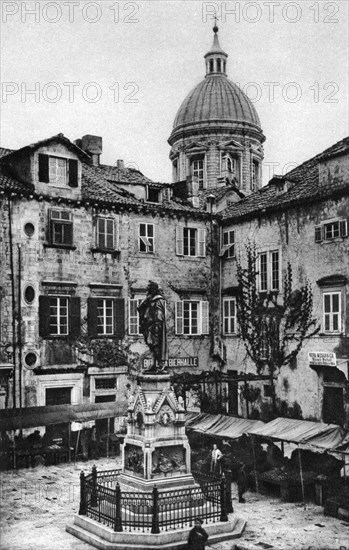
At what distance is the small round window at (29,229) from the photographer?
29.2m

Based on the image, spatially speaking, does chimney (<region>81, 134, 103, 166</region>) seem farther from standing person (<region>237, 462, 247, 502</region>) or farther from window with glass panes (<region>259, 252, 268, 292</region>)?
standing person (<region>237, 462, 247, 502</region>)

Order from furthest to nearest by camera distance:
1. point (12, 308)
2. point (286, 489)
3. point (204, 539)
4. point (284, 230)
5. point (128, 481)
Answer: point (284, 230), point (12, 308), point (286, 489), point (128, 481), point (204, 539)

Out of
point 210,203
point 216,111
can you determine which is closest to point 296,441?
point 210,203

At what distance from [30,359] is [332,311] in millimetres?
12888

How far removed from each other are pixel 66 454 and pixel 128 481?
9.22 m

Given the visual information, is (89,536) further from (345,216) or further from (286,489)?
(345,216)

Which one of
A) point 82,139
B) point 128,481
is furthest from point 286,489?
point 82,139

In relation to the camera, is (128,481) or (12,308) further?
(12,308)

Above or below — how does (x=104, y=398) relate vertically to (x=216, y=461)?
above

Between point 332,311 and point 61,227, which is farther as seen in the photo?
point 61,227

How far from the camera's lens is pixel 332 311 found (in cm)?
2825

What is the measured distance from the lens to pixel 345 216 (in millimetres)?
27719

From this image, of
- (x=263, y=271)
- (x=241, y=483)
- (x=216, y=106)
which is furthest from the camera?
(x=216, y=106)

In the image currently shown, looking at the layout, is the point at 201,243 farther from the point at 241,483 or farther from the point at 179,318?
the point at 241,483
